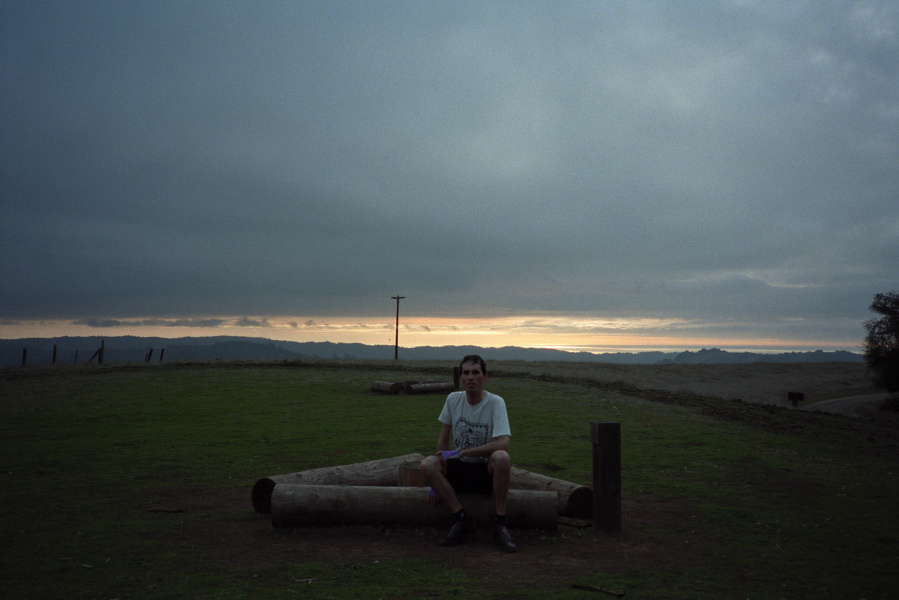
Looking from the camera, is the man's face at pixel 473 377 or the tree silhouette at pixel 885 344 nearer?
the man's face at pixel 473 377

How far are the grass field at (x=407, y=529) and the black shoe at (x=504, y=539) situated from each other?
0.13m

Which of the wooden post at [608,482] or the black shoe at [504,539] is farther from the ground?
the wooden post at [608,482]

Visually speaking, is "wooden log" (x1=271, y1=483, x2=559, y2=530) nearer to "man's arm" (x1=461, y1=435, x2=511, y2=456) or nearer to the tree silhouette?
"man's arm" (x1=461, y1=435, x2=511, y2=456)

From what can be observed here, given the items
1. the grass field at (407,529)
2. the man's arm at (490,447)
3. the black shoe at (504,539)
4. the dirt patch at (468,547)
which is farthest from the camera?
the man's arm at (490,447)

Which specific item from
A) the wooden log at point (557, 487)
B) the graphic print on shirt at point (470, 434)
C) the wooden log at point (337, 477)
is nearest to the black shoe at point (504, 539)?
the graphic print on shirt at point (470, 434)

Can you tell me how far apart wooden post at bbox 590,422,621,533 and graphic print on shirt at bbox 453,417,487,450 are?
1.36m

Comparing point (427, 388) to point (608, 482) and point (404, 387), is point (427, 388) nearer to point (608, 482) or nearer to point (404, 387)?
point (404, 387)

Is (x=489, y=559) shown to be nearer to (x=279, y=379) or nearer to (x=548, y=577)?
(x=548, y=577)

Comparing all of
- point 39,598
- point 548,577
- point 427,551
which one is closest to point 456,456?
point 427,551

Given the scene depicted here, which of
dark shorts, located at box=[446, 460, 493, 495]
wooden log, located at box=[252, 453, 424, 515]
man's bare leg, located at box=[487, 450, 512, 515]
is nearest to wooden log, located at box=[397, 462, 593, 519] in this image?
wooden log, located at box=[252, 453, 424, 515]

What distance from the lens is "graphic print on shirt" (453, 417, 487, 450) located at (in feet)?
24.0

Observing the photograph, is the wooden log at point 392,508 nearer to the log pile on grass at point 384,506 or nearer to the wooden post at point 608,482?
the log pile on grass at point 384,506

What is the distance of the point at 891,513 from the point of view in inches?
350

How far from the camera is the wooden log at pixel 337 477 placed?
833 centimetres
